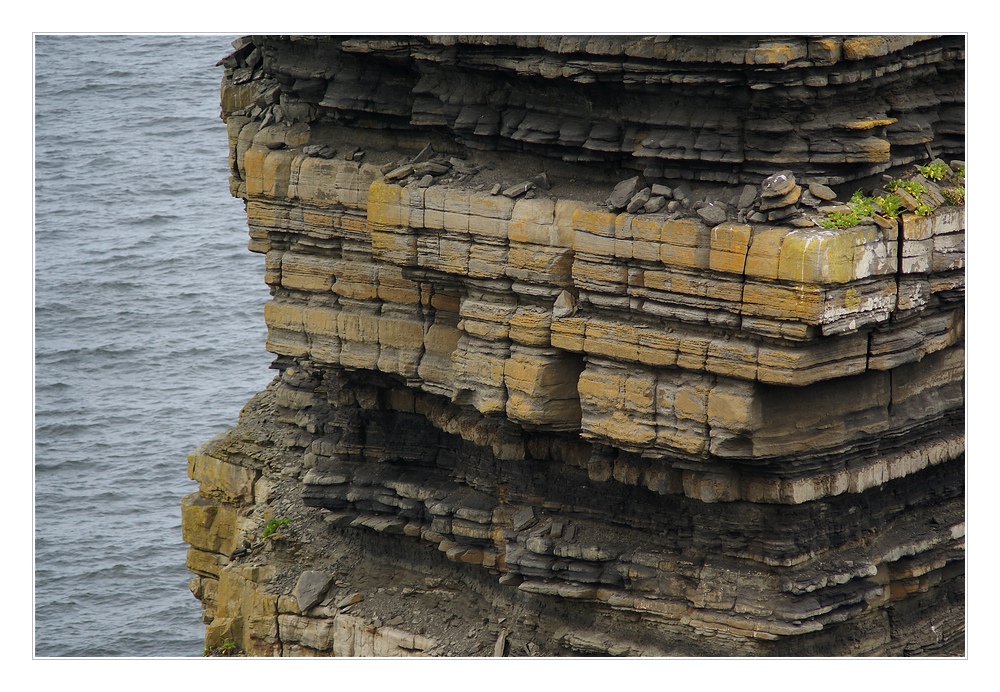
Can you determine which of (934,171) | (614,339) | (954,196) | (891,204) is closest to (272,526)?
(614,339)

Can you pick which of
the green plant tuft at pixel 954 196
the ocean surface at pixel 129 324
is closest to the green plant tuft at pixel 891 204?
the green plant tuft at pixel 954 196

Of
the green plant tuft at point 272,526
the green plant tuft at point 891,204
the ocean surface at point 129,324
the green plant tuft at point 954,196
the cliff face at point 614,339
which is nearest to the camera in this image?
the cliff face at point 614,339

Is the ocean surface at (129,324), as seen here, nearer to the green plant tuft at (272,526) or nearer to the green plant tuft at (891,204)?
the green plant tuft at (272,526)

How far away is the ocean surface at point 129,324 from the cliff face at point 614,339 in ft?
37.1

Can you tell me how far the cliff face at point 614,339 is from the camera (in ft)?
96.0

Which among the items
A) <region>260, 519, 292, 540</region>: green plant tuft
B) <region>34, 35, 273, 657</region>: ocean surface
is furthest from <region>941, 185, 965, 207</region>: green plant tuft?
<region>34, 35, 273, 657</region>: ocean surface

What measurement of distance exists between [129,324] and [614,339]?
92.3 ft

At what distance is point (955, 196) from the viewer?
101 ft

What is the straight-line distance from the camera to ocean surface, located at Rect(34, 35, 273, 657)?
48.8 metres

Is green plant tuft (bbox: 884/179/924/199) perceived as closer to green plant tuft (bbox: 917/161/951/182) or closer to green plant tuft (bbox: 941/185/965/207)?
green plant tuft (bbox: 941/185/965/207)

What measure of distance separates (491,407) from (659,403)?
337 centimetres

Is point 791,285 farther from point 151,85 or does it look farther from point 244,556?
point 151,85

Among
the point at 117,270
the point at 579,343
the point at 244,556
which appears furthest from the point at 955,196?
the point at 117,270

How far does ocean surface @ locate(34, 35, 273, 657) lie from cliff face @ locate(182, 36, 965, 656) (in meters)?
11.3
